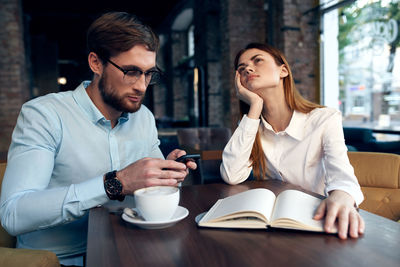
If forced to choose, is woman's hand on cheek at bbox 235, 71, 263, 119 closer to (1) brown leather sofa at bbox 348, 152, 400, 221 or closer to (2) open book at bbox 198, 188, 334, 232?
(1) brown leather sofa at bbox 348, 152, 400, 221

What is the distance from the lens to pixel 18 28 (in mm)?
5527

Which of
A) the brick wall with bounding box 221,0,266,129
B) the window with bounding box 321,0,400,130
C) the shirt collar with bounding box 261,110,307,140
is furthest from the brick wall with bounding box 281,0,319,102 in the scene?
the shirt collar with bounding box 261,110,307,140

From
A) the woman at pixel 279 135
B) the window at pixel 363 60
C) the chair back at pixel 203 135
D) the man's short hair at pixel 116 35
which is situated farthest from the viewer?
the window at pixel 363 60

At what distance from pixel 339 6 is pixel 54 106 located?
16.8ft

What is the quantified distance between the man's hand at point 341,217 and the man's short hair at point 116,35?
90cm

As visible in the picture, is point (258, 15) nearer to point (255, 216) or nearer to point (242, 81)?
point (242, 81)

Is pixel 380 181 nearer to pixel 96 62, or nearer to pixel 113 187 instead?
pixel 113 187

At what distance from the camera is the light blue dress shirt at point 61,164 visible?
0.98 metres

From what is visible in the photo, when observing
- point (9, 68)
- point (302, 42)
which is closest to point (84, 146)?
point (302, 42)

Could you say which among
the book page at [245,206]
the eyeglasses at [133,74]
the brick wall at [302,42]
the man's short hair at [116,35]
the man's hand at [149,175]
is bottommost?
the book page at [245,206]

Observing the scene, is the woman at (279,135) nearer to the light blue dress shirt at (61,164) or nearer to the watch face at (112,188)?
the light blue dress shirt at (61,164)

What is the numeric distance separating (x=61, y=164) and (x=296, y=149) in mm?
1033

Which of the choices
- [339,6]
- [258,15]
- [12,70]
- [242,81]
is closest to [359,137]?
[339,6]

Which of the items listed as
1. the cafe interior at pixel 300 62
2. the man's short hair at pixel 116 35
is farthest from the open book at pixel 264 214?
the cafe interior at pixel 300 62
